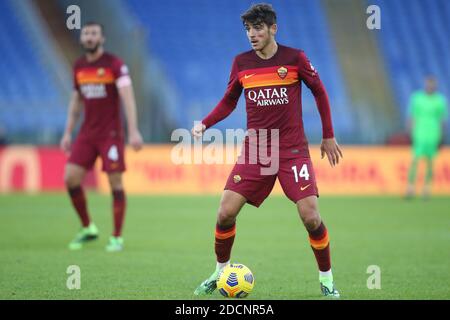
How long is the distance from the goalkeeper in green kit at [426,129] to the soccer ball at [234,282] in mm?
10890

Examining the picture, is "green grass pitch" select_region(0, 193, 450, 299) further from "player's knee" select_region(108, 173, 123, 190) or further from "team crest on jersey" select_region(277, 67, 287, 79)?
"team crest on jersey" select_region(277, 67, 287, 79)

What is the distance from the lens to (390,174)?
18.8 metres

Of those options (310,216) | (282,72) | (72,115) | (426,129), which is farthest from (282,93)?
(426,129)

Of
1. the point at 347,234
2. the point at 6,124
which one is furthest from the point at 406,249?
the point at 6,124

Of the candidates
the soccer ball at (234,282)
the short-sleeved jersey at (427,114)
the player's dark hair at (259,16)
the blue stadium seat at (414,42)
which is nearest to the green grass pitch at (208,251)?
the soccer ball at (234,282)

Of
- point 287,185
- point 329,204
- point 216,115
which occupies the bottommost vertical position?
point 329,204

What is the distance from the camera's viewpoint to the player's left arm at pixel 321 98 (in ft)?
21.2

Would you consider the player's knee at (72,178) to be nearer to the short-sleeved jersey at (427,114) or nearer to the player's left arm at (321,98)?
the player's left arm at (321,98)

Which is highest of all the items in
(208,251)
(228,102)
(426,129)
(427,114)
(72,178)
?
(228,102)

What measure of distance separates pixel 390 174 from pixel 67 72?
9.76 m

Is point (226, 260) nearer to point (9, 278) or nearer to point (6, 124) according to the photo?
point (9, 278)

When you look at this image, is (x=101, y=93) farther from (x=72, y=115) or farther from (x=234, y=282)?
(x=234, y=282)

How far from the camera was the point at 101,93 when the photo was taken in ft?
31.0

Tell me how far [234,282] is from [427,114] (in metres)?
11.6
